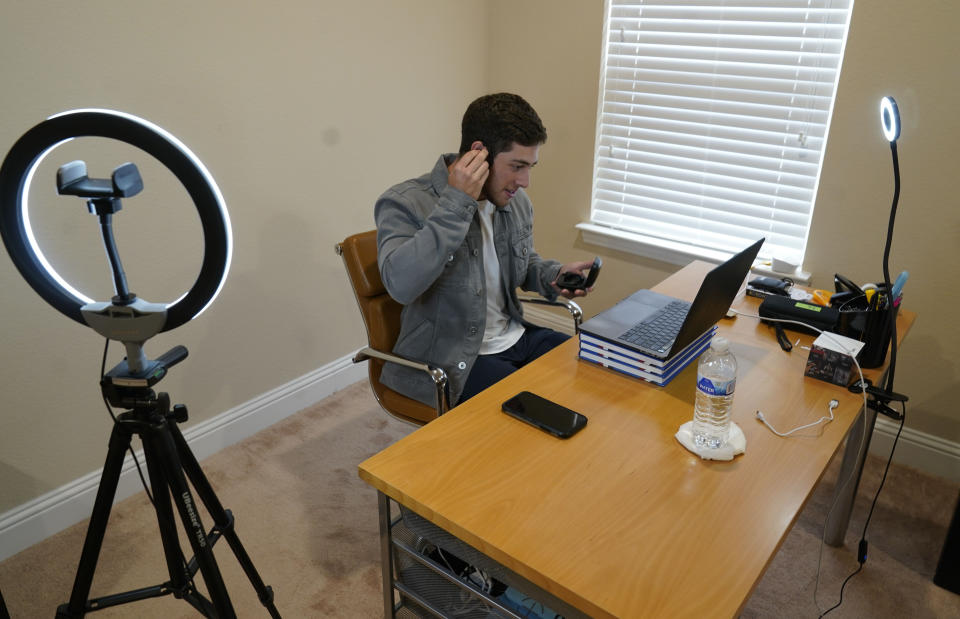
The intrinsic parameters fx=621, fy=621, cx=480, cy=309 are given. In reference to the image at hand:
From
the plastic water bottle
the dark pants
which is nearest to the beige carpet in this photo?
the dark pants

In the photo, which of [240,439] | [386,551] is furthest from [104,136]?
[240,439]

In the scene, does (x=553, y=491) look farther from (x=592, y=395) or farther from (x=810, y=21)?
(x=810, y=21)

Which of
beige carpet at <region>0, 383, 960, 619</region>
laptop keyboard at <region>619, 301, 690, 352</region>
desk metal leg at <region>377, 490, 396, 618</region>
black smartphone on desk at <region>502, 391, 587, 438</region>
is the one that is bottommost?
beige carpet at <region>0, 383, 960, 619</region>

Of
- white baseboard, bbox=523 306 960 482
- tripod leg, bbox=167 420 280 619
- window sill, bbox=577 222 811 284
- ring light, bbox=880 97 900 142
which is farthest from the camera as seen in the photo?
window sill, bbox=577 222 811 284

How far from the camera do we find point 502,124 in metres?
1.70

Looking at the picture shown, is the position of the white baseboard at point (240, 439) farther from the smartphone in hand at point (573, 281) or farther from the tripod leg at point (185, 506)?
the smartphone in hand at point (573, 281)

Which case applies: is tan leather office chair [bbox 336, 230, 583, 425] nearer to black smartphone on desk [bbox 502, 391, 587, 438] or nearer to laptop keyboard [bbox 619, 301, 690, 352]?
laptop keyboard [bbox 619, 301, 690, 352]

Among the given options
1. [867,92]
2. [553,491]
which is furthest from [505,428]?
[867,92]

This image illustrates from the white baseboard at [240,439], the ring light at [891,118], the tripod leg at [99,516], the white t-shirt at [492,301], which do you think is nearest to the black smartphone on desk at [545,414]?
the white t-shirt at [492,301]

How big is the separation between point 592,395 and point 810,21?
→ 1825 millimetres

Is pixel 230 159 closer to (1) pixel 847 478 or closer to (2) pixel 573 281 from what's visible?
(2) pixel 573 281

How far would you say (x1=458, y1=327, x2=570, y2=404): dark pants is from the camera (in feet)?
6.13

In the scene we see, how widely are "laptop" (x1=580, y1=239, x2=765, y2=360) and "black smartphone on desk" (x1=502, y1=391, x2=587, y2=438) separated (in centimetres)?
26

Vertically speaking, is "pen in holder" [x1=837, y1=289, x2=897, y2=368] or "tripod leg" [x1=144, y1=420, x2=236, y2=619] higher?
"pen in holder" [x1=837, y1=289, x2=897, y2=368]
